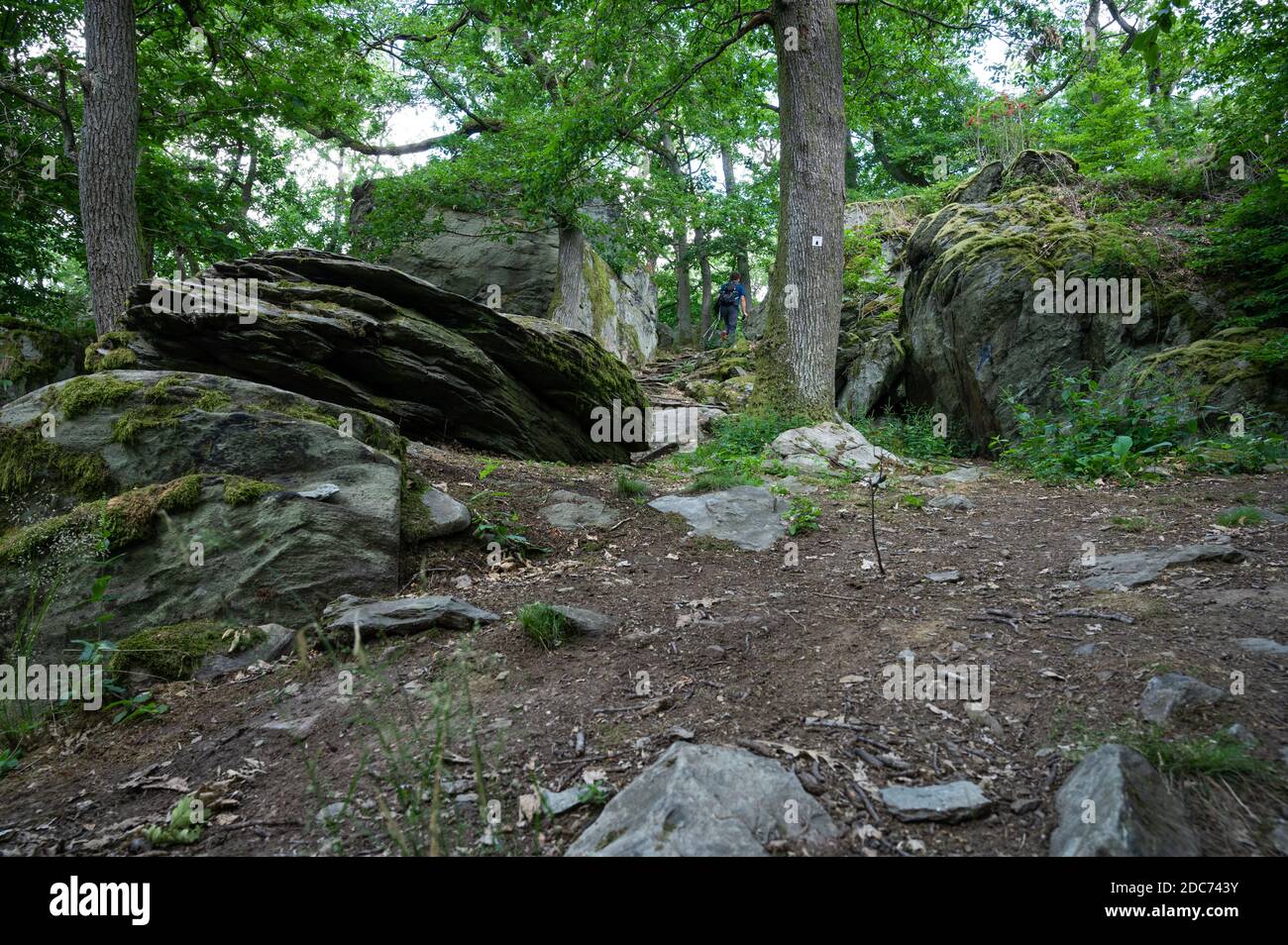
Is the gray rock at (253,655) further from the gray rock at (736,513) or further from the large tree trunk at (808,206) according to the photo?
the large tree trunk at (808,206)

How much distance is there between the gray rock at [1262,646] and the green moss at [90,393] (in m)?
6.74

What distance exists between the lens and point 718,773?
6.55 feet

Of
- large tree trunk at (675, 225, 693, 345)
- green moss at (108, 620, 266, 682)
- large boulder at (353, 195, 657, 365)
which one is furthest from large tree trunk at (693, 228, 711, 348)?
green moss at (108, 620, 266, 682)

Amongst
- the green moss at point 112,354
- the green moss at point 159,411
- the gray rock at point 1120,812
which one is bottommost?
the gray rock at point 1120,812

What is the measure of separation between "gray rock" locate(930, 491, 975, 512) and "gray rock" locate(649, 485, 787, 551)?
4.97 feet

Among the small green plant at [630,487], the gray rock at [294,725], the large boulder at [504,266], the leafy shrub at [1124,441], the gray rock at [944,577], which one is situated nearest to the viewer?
the gray rock at [294,725]

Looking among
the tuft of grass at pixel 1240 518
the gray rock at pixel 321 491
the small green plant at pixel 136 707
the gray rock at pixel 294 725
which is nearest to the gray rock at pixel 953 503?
the tuft of grass at pixel 1240 518

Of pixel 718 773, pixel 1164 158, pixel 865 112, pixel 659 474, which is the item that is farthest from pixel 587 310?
pixel 718 773

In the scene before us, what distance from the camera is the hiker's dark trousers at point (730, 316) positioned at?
17547mm

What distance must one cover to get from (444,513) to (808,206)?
7.09 metres

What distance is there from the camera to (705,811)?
5.92ft

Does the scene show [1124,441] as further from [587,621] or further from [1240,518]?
[587,621]

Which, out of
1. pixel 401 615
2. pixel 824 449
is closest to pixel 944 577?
pixel 401 615

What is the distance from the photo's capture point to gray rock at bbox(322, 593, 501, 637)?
3.55 meters
